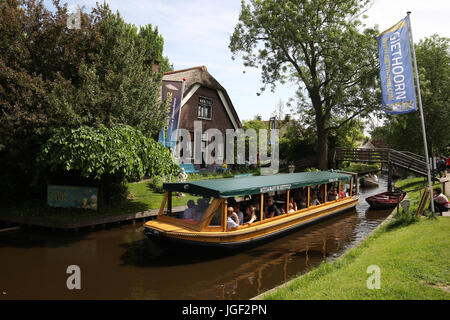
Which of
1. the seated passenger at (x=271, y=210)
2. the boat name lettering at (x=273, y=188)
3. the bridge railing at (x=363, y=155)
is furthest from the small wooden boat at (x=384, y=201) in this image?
the bridge railing at (x=363, y=155)

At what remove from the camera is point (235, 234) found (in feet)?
33.2

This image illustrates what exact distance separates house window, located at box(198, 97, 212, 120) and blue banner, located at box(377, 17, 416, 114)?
16.9m

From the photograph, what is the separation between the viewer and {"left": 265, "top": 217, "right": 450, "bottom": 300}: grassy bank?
6.07 metres

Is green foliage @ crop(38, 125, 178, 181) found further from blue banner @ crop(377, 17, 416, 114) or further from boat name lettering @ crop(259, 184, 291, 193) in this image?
blue banner @ crop(377, 17, 416, 114)

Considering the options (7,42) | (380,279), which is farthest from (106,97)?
(380,279)

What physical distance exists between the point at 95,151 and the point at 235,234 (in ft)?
19.7

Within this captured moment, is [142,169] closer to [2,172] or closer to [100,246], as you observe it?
[100,246]

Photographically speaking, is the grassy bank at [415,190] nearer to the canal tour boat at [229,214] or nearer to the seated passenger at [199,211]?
the canal tour boat at [229,214]

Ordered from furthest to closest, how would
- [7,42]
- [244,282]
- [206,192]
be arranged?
1. [7,42]
2. [206,192]
3. [244,282]

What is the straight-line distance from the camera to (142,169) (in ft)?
42.8

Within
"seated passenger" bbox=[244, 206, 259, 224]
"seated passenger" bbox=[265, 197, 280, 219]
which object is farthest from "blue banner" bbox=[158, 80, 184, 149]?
"seated passenger" bbox=[244, 206, 259, 224]

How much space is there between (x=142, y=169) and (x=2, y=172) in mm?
6770

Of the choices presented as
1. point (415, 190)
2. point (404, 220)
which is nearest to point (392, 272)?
point (404, 220)

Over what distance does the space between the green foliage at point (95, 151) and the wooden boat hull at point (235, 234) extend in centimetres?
300
